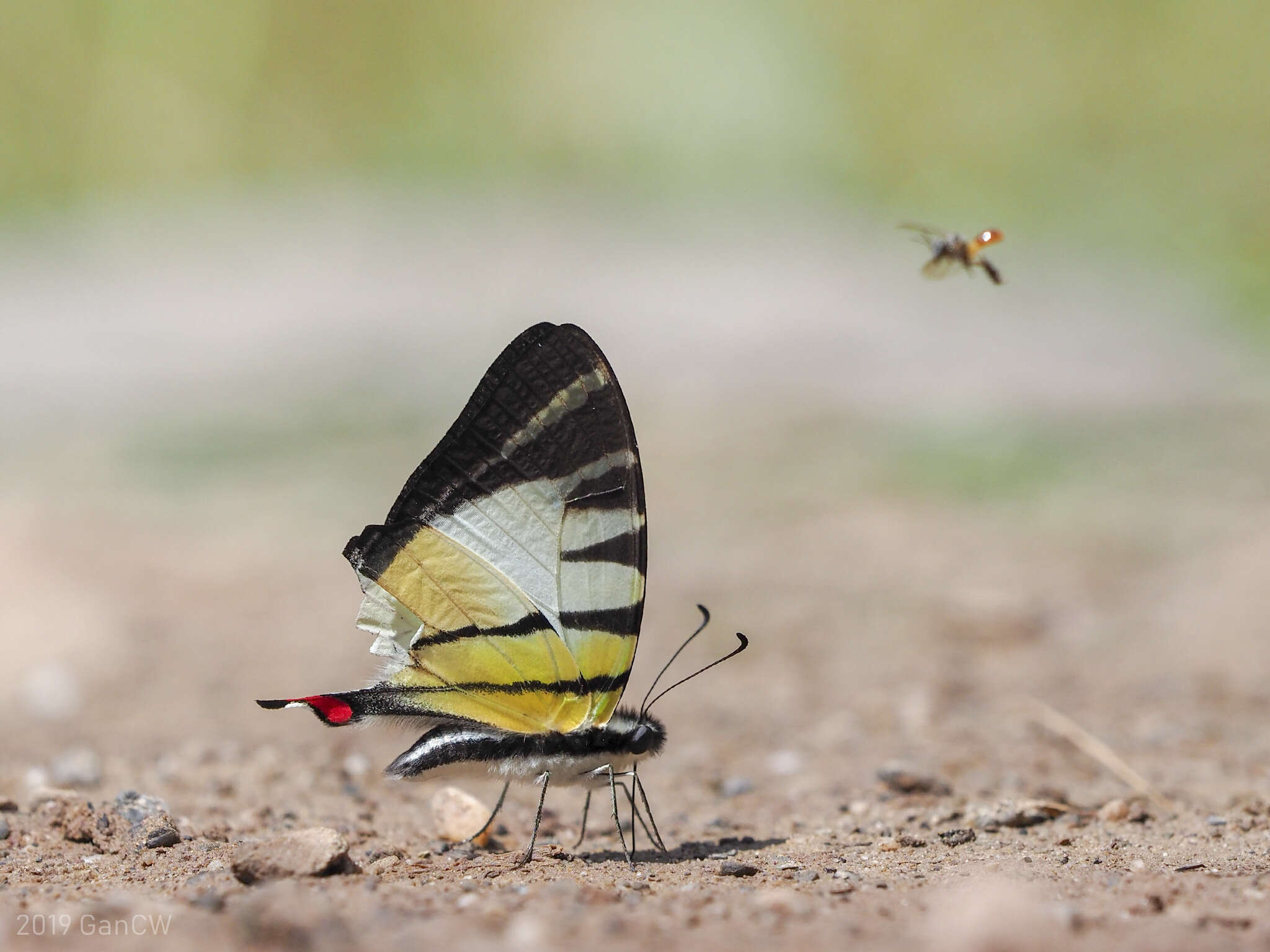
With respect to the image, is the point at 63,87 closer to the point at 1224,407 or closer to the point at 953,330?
the point at 953,330

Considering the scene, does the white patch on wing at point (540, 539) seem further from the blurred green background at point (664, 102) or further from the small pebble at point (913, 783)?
the blurred green background at point (664, 102)

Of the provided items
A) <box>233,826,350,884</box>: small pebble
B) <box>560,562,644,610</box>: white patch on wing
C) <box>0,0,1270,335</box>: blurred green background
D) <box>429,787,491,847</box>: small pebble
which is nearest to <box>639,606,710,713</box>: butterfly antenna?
<box>560,562,644,610</box>: white patch on wing

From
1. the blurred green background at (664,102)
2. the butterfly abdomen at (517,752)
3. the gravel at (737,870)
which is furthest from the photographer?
the blurred green background at (664,102)

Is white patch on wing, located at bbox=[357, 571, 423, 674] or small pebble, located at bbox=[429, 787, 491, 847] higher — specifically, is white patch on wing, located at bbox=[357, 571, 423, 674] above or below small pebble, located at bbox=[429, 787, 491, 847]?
above

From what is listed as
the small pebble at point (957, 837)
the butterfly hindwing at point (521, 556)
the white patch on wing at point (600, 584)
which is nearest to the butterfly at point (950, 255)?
the butterfly hindwing at point (521, 556)

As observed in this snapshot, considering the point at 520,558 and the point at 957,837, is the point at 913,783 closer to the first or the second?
the point at 957,837

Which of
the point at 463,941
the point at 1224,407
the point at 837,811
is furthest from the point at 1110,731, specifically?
the point at 1224,407

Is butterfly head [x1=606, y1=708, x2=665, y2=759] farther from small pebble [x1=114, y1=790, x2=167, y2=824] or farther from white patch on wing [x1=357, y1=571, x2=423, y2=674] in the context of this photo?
small pebble [x1=114, y1=790, x2=167, y2=824]
